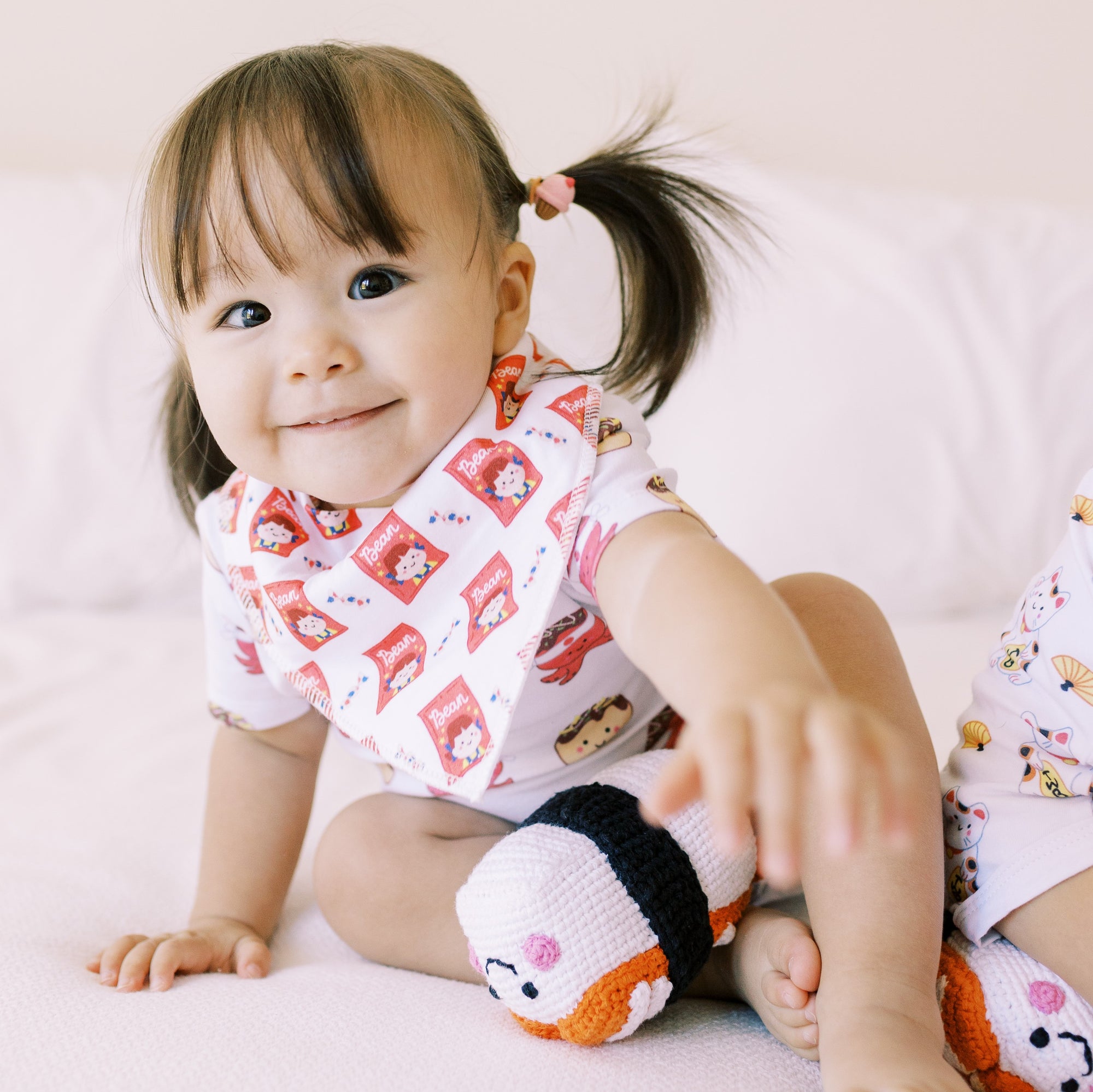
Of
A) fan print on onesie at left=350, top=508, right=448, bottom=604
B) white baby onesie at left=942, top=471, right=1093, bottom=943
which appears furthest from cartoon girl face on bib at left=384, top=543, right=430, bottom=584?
white baby onesie at left=942, top=471, right=1093, bottom=943

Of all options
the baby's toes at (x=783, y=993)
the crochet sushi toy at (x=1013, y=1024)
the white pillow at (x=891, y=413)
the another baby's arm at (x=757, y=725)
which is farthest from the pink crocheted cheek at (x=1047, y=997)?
the white pillow at (x=891, y=413)

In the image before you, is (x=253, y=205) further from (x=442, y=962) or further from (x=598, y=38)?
(x=598, y=38)

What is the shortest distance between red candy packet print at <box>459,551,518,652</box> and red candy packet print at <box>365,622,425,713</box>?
0.15 feet

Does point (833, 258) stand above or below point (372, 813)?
above

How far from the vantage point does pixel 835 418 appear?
4.01 ft

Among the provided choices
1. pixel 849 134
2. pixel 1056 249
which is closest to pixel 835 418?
pixel 1056 249

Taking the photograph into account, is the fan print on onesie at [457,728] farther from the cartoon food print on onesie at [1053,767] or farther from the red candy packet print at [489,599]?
the cartoon food print on onesie at [1053,767]

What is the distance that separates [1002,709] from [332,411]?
399 millimetres

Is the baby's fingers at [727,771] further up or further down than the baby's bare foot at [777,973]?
further up

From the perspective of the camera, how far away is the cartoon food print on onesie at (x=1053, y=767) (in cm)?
58

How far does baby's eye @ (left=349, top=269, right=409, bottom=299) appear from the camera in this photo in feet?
2.12

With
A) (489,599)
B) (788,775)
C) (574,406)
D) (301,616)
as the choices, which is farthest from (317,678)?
(788,775)

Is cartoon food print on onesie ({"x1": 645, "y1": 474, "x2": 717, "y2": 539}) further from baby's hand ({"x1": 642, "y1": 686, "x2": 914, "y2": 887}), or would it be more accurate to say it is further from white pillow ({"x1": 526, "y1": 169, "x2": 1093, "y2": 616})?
white pillow ({"x1": 526, "y1": 169, "x2": 1093, "y2": 616})

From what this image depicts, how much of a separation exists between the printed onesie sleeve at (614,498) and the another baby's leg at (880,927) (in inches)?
5.2
